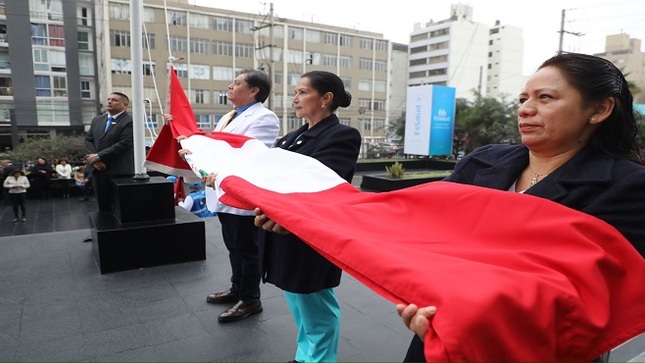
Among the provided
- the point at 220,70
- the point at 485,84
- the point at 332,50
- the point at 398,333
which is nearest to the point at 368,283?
the point at 398,333

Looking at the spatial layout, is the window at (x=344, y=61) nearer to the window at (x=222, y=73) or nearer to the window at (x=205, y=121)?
the window at (x=222, y=73)

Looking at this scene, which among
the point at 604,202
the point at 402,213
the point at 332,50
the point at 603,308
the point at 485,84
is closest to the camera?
the point at 603,308

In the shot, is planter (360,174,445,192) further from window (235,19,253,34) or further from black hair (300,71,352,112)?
window (235,19,253,34)

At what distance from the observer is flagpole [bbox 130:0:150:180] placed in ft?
12.4

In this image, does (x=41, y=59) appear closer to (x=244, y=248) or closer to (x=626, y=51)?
(x=244, y=248)

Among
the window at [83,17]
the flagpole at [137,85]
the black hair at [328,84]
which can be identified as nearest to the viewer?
the black hair at [328,84]

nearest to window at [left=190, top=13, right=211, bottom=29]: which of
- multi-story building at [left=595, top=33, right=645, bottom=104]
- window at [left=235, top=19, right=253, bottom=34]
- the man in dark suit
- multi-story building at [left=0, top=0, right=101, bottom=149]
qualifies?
window at [left=235, top=19, right=253, bottom=34]

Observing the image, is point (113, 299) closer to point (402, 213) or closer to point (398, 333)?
point (398, 333)

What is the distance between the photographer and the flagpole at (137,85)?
3791 mm

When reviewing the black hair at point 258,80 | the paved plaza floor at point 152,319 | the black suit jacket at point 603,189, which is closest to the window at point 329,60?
the paved plaza floor at point 152,319

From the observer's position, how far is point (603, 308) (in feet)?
2.87

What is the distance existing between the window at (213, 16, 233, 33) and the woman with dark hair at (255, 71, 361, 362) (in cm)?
3486

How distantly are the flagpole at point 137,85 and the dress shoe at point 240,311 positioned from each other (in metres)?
1.87

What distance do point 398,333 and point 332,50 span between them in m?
39.3
